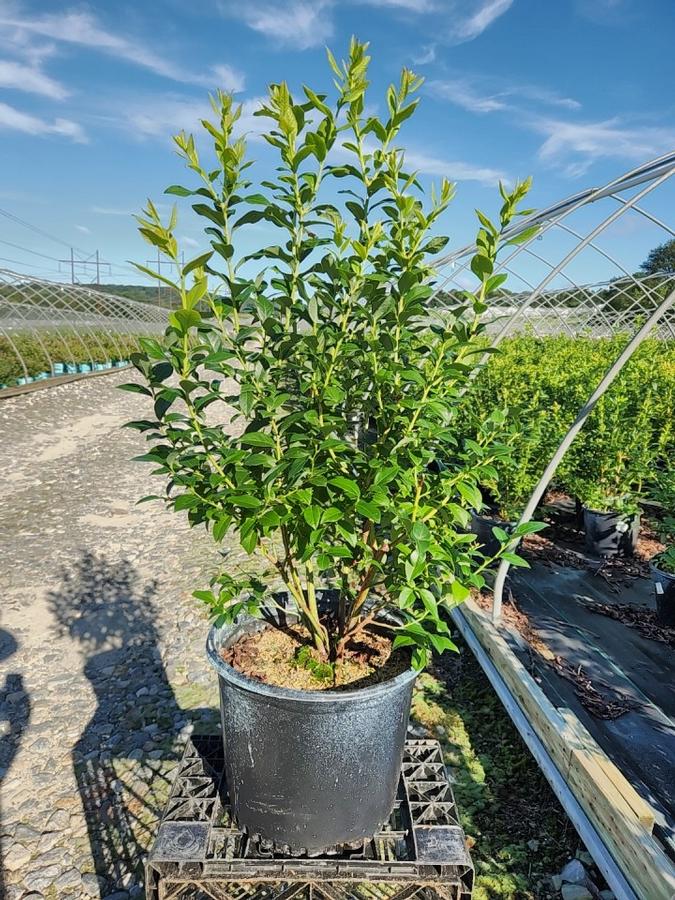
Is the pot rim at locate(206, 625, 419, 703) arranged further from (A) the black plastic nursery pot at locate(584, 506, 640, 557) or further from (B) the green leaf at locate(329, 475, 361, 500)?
(A) the black plastic nursery pot at locate(584, 506, 640, 557)

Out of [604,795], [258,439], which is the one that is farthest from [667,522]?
[258,439]

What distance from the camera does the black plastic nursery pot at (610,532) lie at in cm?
434

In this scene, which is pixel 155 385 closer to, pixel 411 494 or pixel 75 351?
pixel 411 494

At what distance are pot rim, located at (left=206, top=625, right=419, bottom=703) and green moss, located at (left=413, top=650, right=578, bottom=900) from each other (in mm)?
891

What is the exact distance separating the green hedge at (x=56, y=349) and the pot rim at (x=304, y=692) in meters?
12.5

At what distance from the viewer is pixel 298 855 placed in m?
1.59

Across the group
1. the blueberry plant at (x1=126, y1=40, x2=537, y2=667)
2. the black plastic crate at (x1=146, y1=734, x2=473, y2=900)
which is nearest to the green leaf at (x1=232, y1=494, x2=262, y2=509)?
the blueberry plant at (x1=126, y1=40, x2=537, y2=667)

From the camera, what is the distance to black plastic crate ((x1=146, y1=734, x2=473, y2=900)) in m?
1.46

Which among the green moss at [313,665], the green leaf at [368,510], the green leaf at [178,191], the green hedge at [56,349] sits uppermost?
the green leaf at [178,191]

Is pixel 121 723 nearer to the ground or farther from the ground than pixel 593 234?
nearer to the ground

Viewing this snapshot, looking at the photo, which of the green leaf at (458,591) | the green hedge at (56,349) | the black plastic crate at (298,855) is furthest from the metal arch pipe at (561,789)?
the green hedge at (56,349)

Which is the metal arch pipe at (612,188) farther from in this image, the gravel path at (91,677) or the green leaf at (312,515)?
the gravel path at (91,677)

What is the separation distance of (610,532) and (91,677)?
356 cm

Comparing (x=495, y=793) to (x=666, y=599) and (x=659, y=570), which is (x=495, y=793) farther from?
(x=659, y=570)
